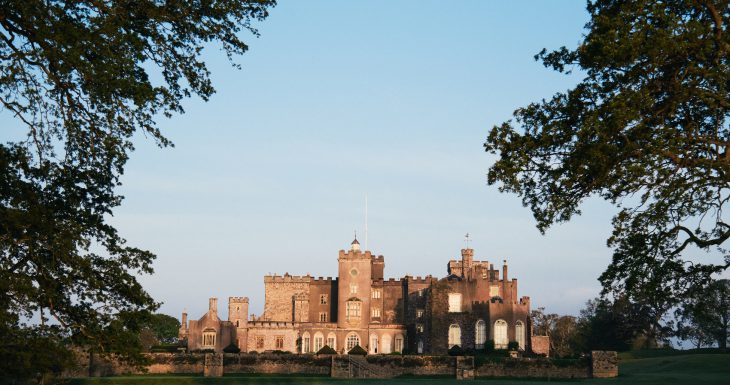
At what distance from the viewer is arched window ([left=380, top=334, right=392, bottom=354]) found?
72.9 metres

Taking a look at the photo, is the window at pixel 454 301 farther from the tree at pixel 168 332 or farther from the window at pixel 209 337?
the tree at pixel 168 332

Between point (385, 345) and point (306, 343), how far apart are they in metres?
6.75

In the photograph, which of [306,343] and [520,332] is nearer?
[520,332]

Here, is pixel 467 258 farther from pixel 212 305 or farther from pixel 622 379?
pixel 622 379

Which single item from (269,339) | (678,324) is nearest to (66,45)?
(269,339)

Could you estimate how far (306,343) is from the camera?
237ft

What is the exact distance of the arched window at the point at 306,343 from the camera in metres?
72.0

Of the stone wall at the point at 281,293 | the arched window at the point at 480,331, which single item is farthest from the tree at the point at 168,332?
the arched window at the point at 480,331

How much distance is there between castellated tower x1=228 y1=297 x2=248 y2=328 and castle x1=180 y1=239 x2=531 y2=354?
87mm

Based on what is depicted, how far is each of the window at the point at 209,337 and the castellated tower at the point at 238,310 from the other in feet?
10.4

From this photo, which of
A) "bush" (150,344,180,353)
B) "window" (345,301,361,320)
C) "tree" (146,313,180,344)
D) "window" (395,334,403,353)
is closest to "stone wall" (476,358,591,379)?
"bush" (150,344,180,353)

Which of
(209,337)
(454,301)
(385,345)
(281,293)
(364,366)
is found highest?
(281,293)

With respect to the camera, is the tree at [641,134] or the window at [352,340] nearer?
the tree at [641,134]

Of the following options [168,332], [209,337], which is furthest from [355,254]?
[168,332]
